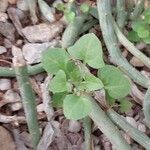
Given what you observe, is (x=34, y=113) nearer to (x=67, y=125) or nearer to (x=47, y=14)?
(x=67, y=125)

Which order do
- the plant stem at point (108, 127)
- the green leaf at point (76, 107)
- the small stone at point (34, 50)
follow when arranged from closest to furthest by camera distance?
the green leaf at point (76, 107), the plant stem at point (108, 127), the small stone at point (34, 50)

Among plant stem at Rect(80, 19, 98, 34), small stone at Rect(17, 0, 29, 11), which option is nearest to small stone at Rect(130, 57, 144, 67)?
plant stem at Rect(80, 19, 98, 34)

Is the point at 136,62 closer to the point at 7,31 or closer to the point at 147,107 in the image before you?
the point at 147,107

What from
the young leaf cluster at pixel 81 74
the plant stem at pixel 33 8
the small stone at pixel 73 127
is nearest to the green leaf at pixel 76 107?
the young leaf cluster at pixel 81 74

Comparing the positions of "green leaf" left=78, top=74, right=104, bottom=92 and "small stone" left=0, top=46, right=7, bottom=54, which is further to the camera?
"small stone" left=0, top=46, right=7, bottom=54

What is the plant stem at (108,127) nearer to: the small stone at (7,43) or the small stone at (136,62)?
the small stone at (136,62)

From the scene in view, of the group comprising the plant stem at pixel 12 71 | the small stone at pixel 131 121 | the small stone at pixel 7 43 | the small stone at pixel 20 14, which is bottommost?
the small stone at pixel 131 121

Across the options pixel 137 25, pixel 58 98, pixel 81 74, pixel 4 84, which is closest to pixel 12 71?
pixel 4 84

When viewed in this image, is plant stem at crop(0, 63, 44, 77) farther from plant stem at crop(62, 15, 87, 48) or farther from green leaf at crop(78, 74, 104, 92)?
green leaf at crop(78, 74, 104, 92)
